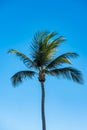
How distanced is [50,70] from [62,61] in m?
1.15

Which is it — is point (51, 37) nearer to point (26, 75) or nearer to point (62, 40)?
point (62, 40)

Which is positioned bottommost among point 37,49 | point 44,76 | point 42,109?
point 42,109

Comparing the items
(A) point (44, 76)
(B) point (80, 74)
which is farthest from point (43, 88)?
(B) point (80, 74)

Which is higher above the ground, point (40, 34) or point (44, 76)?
point (40, 34)

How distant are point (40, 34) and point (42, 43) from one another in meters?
0.82

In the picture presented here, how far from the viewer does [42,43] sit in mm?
33375

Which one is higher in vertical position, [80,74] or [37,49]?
[37,49]

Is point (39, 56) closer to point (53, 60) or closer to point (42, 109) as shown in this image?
point (53, 60)

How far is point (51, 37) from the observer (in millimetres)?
33625

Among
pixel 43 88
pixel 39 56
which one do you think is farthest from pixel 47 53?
pixel 43 88

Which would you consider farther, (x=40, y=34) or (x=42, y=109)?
(x=40, y=34)

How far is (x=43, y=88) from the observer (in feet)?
105

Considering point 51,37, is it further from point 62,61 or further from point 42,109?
point 42,109

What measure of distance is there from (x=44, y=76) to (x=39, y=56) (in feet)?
5.68
